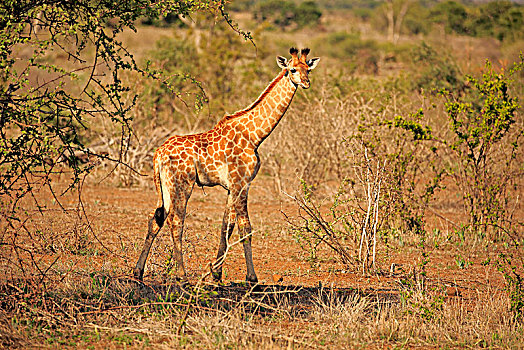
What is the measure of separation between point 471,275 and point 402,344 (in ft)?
9.78

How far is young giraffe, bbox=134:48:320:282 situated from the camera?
6414 millimetres

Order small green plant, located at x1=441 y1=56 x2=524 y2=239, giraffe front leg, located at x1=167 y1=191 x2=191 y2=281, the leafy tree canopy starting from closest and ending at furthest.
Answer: the leafy tree canopy < giraffe front leg, located at x1=167 y1=191 x2=191 y2=281 < small green plant, located at x1=441 y1=56 x2=524 y2=239

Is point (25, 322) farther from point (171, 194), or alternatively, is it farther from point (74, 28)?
point (74, 28)

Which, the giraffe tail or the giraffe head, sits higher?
the giraffe head

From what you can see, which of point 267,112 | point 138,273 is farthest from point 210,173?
point 138,273

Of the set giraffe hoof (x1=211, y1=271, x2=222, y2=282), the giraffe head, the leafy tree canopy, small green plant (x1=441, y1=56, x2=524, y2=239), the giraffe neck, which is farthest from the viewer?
small green plant (x1=441, y1=56, x2=524, y2=239)

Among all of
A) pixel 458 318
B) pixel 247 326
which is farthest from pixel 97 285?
pixel 458 318

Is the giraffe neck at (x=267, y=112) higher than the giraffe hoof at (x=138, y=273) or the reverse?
higher

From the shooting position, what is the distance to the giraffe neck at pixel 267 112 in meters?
6.66

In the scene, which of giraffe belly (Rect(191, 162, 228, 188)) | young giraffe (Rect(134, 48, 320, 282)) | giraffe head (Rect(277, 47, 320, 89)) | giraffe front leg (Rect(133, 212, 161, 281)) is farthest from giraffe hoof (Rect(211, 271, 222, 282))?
giraffe head (Rect(277, 47, 320, 89))

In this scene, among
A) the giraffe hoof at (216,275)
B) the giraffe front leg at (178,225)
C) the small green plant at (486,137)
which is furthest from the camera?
the small green plant at (486,137)

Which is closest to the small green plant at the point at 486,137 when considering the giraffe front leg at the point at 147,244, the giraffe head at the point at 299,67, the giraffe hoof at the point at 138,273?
the giraffe head at the point at 299,67

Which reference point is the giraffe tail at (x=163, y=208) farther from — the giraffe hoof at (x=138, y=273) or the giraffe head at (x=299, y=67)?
the giraffe head at (x=299, y=67)

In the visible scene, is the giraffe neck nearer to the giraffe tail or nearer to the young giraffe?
the young giraffe
